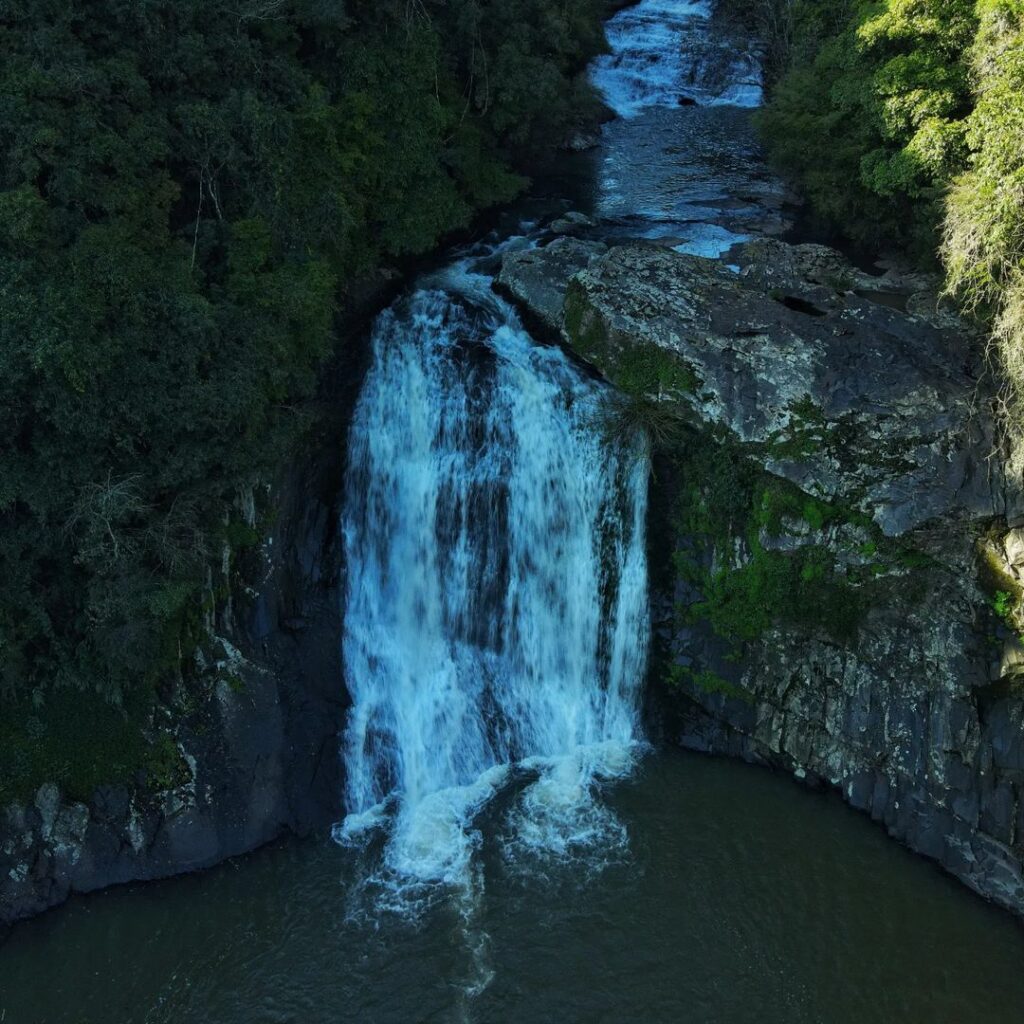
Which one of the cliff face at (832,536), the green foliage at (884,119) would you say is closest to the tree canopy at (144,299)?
the cliff face at (832,536)

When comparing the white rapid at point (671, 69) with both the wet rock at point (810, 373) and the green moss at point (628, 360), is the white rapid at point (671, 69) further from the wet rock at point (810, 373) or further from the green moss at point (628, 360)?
the green moss at point (628, 360)

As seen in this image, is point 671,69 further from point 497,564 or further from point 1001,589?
point 1001,589

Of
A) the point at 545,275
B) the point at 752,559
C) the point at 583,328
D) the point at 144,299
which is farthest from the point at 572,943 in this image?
the point at 545,275

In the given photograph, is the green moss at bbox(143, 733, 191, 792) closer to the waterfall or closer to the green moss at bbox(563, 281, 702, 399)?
the waterfall

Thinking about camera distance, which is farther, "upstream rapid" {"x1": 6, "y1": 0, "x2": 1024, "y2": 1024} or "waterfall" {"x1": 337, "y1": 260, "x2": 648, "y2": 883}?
"waterfall" {"x1": 337, "y1": 260, "x2": 648, "y2": 883}

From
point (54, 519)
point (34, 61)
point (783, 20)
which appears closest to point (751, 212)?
point (783, 20)

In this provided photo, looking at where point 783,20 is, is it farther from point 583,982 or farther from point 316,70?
point 583,982

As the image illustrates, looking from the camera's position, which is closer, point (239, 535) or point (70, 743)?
point (70, 743)

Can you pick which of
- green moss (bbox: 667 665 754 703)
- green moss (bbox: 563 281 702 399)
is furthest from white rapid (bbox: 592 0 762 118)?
green moss (bbox: 667 665 754 703)
